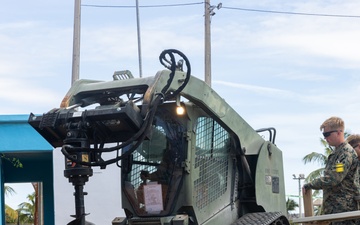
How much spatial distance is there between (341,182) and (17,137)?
31.8 ft

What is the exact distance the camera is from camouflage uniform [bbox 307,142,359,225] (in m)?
8.10

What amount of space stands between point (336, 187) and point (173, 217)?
7.12 ft

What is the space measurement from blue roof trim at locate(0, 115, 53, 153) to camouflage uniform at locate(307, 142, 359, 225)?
362 inches

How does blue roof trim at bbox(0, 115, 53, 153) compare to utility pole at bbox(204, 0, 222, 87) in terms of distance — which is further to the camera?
utility pole at bbox(204, 0, 222, 87)

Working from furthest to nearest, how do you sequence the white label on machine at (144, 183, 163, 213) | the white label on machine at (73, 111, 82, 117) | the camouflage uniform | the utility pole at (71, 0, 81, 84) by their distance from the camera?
the utility pole at (71, 0, 81, 84) < the camouflage uniform < the white label on machine at (144, 183, 163, 213) < the white label on machine at (73, 111, 82, 117)

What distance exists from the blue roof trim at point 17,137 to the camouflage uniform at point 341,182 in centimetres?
919

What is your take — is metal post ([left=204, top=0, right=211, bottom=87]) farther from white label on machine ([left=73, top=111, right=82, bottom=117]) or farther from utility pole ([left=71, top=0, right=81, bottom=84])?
white label on machine ([left=73, top=111, right=82, bottom=117])

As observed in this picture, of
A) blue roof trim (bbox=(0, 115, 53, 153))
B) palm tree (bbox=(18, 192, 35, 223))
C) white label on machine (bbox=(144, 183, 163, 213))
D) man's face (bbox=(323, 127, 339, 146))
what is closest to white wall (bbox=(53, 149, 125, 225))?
blue roof trim (bbox=(0, 115, 53, 153))

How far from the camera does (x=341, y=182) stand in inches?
324

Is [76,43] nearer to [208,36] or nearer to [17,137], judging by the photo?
[17,137]

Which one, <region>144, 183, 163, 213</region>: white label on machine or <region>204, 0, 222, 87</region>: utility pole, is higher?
<region>204, 0, 222, 87</region>: utility pole

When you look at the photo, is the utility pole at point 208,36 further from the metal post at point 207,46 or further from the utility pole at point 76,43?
the utility pole at point 76,43

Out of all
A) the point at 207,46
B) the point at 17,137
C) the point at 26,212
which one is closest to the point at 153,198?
the point at 17,137

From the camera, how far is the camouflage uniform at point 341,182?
810cm
